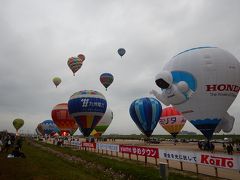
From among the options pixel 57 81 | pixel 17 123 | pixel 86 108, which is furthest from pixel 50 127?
pixel 86 108

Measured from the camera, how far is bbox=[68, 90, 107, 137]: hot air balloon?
56.7 m

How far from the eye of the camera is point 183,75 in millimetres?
39031

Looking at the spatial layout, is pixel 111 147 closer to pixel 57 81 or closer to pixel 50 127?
pixel 57 81

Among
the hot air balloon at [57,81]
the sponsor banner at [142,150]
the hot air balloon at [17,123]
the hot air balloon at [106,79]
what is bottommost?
the sponsor banner at [142,150]

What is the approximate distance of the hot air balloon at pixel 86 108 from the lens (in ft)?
Answer: 186

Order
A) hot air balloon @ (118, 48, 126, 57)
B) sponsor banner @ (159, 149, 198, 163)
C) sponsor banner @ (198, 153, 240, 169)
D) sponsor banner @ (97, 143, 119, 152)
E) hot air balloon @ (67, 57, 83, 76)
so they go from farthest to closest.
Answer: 1. hot air balloon @ (118, 48, 126, 57)
2. hot air balloon @ (67, 57, 83, 76)
3. sponsor banner @ (97, 143, 119, 152)
4. sponsor banner @ (159, 149, 198, 163)
5. sponsor banner @ (198, 153, 240, 169)

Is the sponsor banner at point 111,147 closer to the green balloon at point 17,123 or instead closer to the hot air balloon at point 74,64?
the hot air balloon at point 74,64

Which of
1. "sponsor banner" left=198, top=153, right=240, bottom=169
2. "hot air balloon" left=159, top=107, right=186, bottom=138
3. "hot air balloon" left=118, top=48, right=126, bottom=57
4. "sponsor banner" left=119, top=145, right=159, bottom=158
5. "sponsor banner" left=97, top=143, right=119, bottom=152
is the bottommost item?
"sponsor banner" left=198, top=153, right=240, bottom=169

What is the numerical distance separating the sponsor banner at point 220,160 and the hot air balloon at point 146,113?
35.6m

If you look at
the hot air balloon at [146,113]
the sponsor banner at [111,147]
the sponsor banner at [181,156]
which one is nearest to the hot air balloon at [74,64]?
the hot air balloon at [146,113]

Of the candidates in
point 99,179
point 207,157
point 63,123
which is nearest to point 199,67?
point 207,157

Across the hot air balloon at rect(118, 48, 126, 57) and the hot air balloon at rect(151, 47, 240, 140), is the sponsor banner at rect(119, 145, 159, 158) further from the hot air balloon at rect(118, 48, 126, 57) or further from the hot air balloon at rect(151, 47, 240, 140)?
the hot air balloon at rect(118, 48, 126, 57)

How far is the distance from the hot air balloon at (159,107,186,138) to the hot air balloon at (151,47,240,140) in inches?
1020

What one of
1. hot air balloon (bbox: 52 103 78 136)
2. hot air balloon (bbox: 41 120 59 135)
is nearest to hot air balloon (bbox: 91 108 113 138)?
hot air balloon (bbox: 52 103 78 136)
